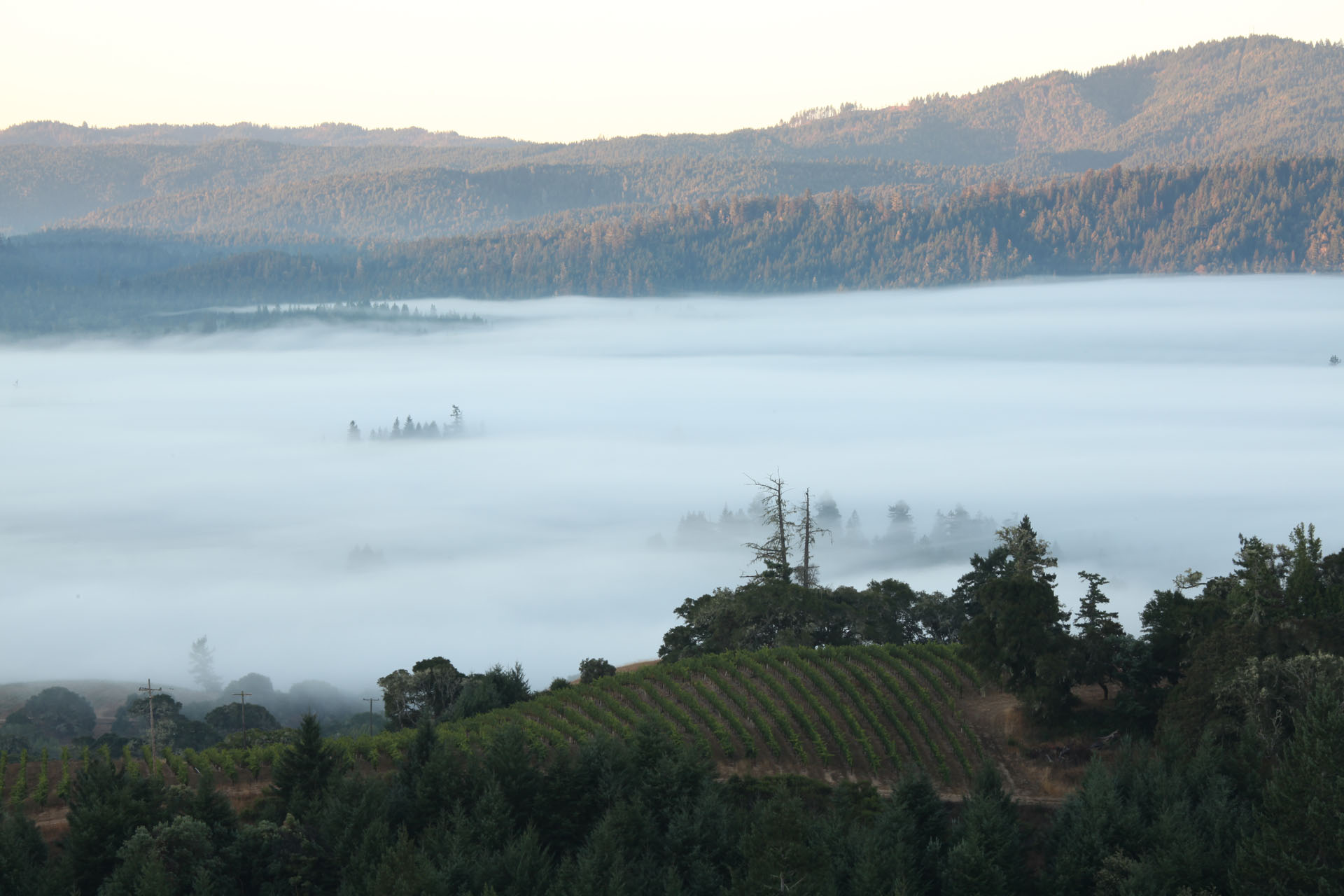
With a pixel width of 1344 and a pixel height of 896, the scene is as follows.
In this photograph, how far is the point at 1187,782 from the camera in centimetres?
Result: 3712

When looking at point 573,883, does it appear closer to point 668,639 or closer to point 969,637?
point 969,637

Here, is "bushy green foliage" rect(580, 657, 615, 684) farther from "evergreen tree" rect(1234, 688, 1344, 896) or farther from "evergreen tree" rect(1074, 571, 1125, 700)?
"evergreen tree" rect(1234, 688, 1344, 896)

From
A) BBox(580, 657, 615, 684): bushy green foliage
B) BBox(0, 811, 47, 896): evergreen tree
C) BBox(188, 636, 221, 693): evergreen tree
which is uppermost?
BBox(0, 811, 47, 896): evergreen tree

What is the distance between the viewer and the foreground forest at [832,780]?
1324 inches

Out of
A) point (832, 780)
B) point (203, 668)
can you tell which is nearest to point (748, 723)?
point (832, 780)

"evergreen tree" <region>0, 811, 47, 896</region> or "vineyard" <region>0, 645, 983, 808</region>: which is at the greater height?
"evergreen tree" <region>0, 811, 47, 896</region>

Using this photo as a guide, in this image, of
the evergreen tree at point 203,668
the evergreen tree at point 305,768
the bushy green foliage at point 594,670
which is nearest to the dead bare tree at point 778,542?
the bushy green foliage at point 594,670

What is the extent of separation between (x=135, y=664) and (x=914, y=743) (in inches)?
5074

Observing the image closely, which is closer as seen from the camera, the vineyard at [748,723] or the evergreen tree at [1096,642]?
the vineyard at [748,723]

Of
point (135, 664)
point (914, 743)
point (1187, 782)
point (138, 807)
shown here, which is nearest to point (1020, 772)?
point (914, 743)

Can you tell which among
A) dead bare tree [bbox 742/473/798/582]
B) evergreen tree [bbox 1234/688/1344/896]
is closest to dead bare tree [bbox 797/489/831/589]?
dead bare tree [bbox 742/473/798/582]

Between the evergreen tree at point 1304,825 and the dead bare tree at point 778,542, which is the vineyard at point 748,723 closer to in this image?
the evergreen tree at point 1304,825

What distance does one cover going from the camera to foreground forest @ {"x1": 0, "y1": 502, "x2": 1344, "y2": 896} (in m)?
33.6

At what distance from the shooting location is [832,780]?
45.1m
